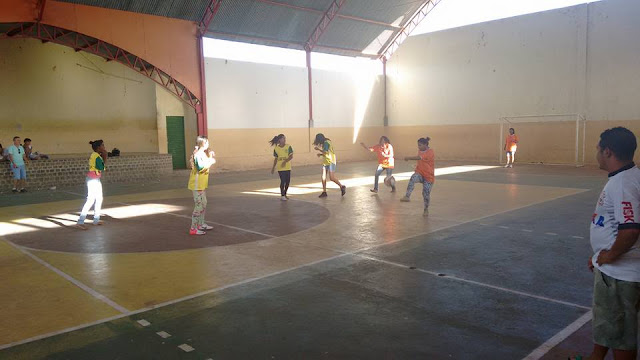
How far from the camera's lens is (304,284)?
573cm

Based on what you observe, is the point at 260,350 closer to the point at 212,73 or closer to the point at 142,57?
the point at 142,57

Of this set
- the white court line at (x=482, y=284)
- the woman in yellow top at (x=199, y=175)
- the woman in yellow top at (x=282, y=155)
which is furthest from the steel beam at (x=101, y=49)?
the white court line at (x=482, y=284)

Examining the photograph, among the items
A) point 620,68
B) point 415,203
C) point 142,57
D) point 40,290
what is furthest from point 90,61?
point 620,68

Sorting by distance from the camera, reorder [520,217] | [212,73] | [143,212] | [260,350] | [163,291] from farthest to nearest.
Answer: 1. [212,73]
2. [143,212]
3. [520,217]
4. [163,291]
5. [260,350]

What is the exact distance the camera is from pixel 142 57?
19.5 m

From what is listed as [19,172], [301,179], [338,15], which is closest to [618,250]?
[301,179]

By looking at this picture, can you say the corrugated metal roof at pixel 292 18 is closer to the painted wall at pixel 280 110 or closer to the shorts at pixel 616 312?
the painted wall at pixel 280 110

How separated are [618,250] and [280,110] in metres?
22.6

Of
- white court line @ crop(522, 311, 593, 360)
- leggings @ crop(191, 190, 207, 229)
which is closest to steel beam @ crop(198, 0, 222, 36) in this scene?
leggings @ crop(191, 190, 207, 229)

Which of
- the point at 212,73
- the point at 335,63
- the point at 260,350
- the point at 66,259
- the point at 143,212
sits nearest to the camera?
the point at 260,350

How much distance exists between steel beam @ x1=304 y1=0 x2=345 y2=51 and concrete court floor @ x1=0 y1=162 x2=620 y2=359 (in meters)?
15.7

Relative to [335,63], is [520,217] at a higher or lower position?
lower

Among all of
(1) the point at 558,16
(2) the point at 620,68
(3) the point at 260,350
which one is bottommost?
(3) the point at 260,350

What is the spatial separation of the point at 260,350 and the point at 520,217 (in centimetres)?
745
